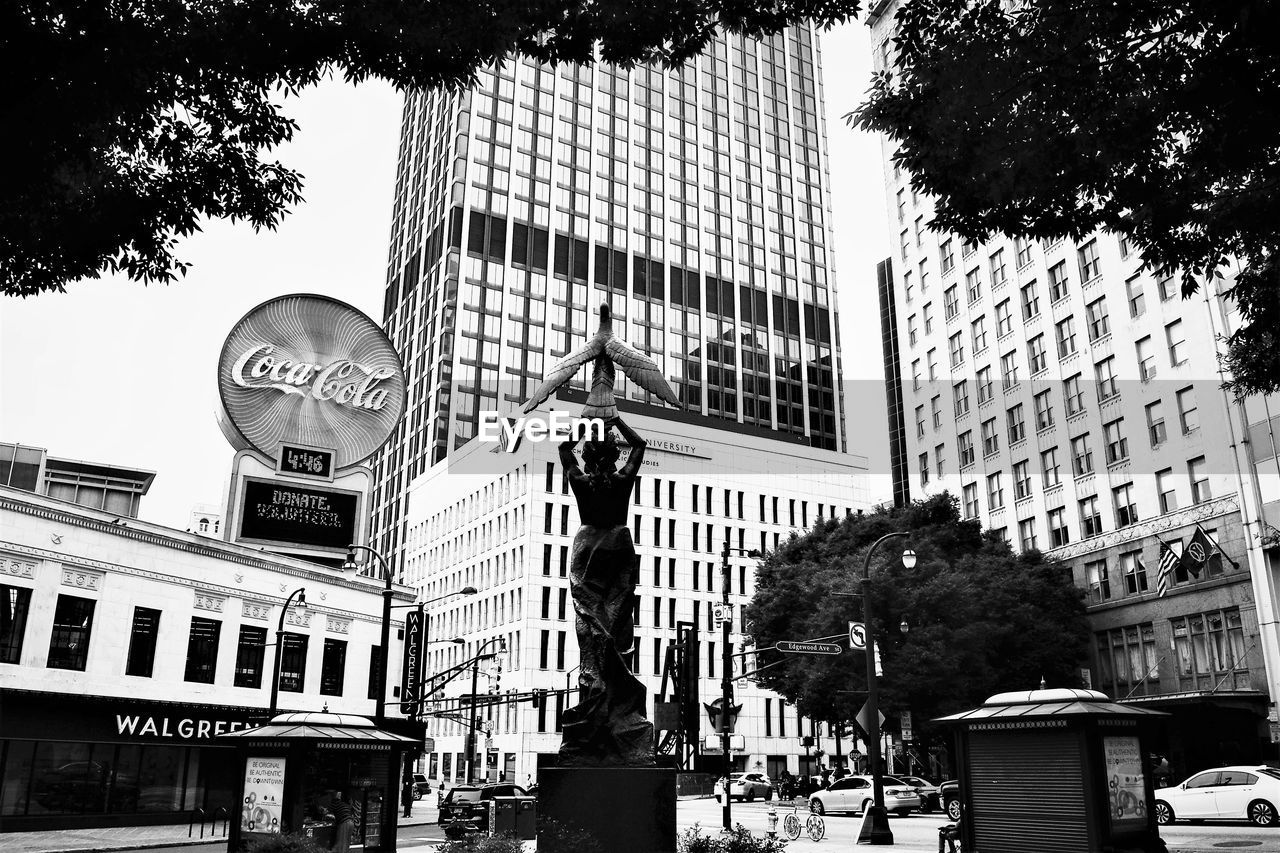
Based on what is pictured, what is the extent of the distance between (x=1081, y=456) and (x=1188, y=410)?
786 centimetres

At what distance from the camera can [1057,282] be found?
2434 inches

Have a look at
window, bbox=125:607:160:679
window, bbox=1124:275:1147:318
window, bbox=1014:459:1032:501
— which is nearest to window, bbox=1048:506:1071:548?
window, bbox=1014:459:1032:501

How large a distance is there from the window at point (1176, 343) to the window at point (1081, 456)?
7.00 m

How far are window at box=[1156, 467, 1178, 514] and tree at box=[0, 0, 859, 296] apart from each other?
49989 millimetres

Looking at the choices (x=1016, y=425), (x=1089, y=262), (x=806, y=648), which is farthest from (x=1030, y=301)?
(x=806, y=648)

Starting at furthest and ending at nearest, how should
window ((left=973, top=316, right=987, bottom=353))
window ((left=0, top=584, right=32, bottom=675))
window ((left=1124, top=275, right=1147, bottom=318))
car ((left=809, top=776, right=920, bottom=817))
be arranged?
window ((left=973, top=316, right=987, bottom=353))
window ((left=1124, top=275, right=1147, bottom=318))
car ((left=809, top=776, right=920, bottom=817))
window ((left=0, top=584, right=32, bottom=675))

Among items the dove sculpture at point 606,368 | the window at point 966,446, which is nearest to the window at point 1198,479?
the window at point 966,446

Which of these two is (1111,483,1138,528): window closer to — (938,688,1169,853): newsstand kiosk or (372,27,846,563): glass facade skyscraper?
(938,688,1169,853): newsstand kiosk

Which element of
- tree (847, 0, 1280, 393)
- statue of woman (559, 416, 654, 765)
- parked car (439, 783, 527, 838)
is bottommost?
parked car (439, 783, 527, 838)

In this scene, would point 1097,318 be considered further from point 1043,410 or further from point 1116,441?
point 1116,441

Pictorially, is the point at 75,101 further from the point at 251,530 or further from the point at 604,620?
the point at 251,530

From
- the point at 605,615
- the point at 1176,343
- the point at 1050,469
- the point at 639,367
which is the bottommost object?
the point at 605,615

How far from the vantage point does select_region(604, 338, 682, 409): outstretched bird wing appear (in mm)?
15609

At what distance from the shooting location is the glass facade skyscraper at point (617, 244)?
396ft
